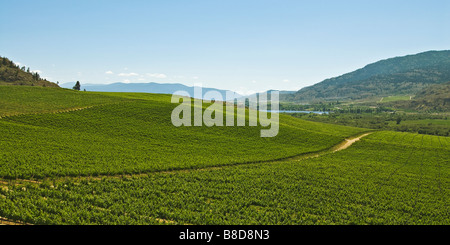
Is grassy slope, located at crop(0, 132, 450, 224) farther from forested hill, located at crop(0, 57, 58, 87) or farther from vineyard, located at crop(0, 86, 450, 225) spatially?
forested hill, located at crop(0, 57, 58, 87)

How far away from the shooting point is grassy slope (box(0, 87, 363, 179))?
3441 centimetres

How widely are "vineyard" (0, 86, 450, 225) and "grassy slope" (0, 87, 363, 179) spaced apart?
0.69 ft

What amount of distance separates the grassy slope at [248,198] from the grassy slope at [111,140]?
537cm

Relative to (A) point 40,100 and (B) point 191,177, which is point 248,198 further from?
(A) point 40,100

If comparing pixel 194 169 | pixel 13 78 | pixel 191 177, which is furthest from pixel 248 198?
pixel 13 78

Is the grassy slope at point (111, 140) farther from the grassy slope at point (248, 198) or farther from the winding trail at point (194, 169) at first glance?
the grassy slope at point (248, 198)

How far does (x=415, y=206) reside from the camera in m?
30.1

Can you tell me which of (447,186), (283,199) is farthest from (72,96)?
(447,186)

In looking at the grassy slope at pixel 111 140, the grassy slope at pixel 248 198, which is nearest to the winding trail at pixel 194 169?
the grassy slope at pixel 111 140

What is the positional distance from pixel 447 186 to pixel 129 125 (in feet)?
209

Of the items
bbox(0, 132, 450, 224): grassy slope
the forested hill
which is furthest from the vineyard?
the forested hill

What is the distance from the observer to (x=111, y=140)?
166 ft
